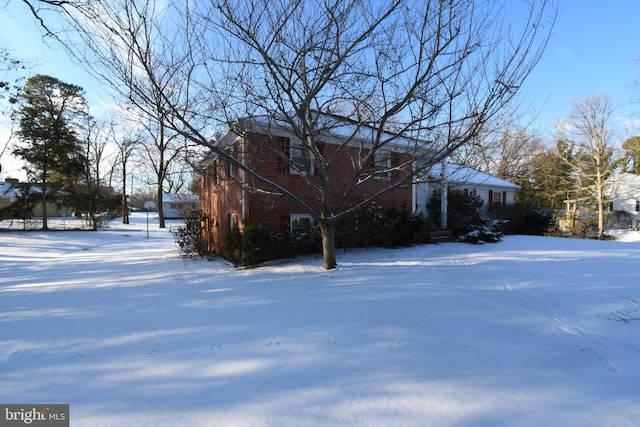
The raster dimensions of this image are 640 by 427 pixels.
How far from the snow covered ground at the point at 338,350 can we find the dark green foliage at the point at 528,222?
37.2ft

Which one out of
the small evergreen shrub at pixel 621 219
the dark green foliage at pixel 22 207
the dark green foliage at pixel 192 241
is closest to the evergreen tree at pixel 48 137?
the dark green foliage at pixel 22 207

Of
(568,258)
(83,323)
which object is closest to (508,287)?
(568,258)

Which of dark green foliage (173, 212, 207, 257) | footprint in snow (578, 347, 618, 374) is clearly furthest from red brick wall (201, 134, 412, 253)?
footprint in snow (578, 347, 618, 374)

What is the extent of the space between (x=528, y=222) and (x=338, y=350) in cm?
1833

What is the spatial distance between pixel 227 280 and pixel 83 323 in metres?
3.22

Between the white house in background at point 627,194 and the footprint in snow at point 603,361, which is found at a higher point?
the white house in background at point 627,194

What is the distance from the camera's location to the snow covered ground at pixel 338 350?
95.0 inches

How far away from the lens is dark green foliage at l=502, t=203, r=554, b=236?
17.7 m

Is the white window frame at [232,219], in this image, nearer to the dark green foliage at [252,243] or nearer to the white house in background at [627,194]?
the dark green foliage at [252,243]

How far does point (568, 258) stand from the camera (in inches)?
334

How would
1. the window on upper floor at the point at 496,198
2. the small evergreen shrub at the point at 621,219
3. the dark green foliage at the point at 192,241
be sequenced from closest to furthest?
the dark green foliage at the point at 192,241, the window on upper floor at the point at 496,198, the small evergreen shrub at the point at 621,219

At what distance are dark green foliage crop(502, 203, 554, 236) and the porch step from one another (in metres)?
6.26

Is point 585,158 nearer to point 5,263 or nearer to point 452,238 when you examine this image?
point 452,238

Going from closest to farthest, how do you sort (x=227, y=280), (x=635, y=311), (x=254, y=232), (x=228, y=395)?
(x=228, y=395), (x=635, y=311), (x=227, y=280), (x=254, y=232)
